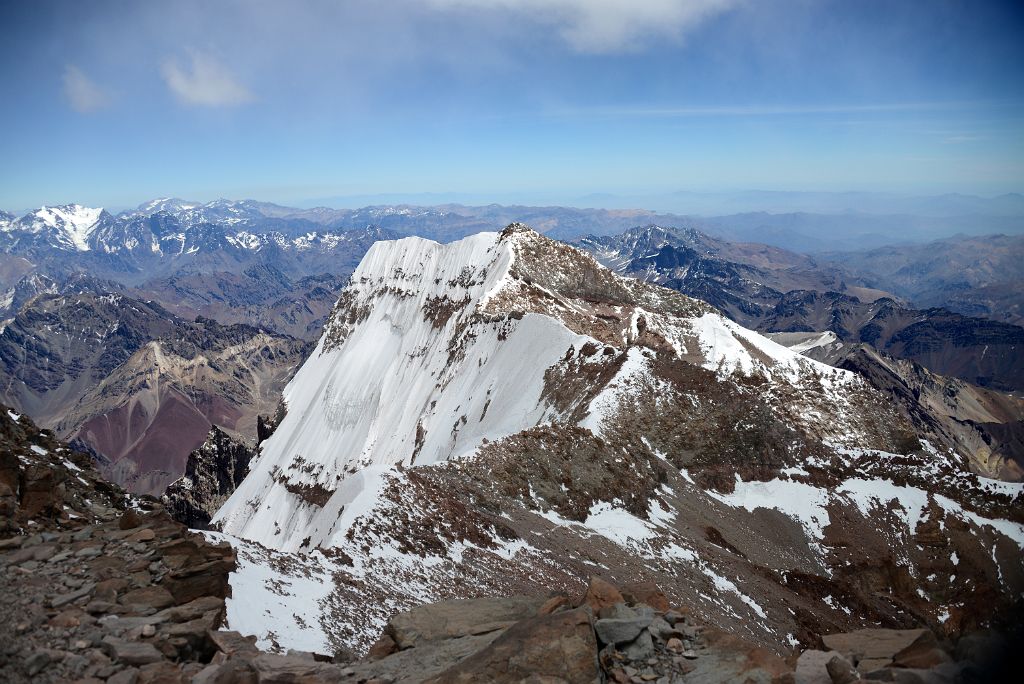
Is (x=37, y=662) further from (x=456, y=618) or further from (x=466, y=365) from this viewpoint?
(x=466, y=365)

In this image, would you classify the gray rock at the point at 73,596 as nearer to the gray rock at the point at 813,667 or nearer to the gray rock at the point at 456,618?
the gray rock at the point at 456,618

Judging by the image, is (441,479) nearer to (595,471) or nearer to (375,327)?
(595,471)

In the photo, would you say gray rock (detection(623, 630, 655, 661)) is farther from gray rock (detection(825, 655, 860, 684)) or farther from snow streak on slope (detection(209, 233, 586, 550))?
snow streak on slope (detection(209, 233, 586, 550))

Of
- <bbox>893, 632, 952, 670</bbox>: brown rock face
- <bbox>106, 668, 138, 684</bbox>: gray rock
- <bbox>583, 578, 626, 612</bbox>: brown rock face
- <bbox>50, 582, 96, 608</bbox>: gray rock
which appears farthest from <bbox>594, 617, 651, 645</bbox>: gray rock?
<bbox>50, 582, 96, 608</bbox>: gray rock

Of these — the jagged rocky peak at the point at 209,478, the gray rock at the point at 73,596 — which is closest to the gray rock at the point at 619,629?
the gray rock at the point at 73,596

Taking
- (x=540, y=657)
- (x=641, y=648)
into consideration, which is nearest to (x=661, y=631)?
(x=641, y=648)
